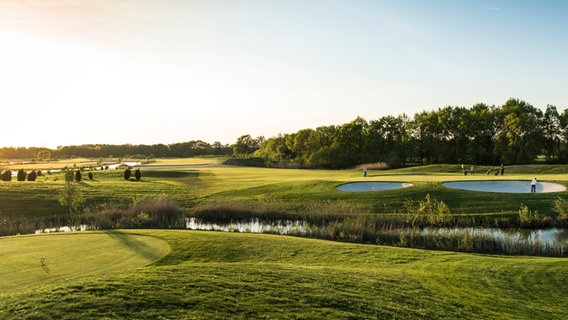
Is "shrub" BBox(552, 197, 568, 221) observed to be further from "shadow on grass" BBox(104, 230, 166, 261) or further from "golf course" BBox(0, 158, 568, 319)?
"shadow on grass" BBox(104, 230, 166, 261)

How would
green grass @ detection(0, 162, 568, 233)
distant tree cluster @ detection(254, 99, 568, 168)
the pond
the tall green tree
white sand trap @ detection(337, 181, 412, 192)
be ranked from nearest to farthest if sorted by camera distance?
the pond < green grass @ detection(0, 162, 568, 233) < white sand trap @ detection(337, 181, 412, 192) < distant tree cluster @ detection(254, 99, 568, 168) < the tall green tree

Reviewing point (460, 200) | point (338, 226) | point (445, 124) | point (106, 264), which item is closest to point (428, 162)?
point (445, 124)

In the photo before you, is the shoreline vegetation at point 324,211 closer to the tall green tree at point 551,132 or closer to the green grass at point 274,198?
the green grass at point 274,198

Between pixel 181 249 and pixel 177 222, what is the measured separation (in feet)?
42.8

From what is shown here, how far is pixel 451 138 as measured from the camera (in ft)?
278

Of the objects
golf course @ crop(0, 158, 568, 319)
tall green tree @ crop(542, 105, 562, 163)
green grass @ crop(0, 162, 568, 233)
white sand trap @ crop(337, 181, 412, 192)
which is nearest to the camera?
golf course @ crop(0, 158, 568, 319)

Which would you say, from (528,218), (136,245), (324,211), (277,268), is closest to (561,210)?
(528,218)

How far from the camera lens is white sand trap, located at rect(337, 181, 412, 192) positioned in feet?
125

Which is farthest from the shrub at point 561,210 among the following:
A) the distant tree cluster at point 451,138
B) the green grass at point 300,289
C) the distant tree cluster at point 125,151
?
the distant tree cluster at point 125,151

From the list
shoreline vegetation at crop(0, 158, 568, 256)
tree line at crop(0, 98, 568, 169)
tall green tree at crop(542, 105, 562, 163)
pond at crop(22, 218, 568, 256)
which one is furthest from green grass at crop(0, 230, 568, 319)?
tall green tree at crop(542, 105, 562, 163)

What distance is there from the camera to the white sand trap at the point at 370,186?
3812 cm

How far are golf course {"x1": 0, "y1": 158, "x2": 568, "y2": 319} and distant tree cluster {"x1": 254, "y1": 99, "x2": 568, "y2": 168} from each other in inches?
1824

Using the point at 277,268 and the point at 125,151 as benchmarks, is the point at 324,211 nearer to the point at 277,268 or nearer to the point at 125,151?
the point at 277,268

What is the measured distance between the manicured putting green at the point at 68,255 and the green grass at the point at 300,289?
16cm
